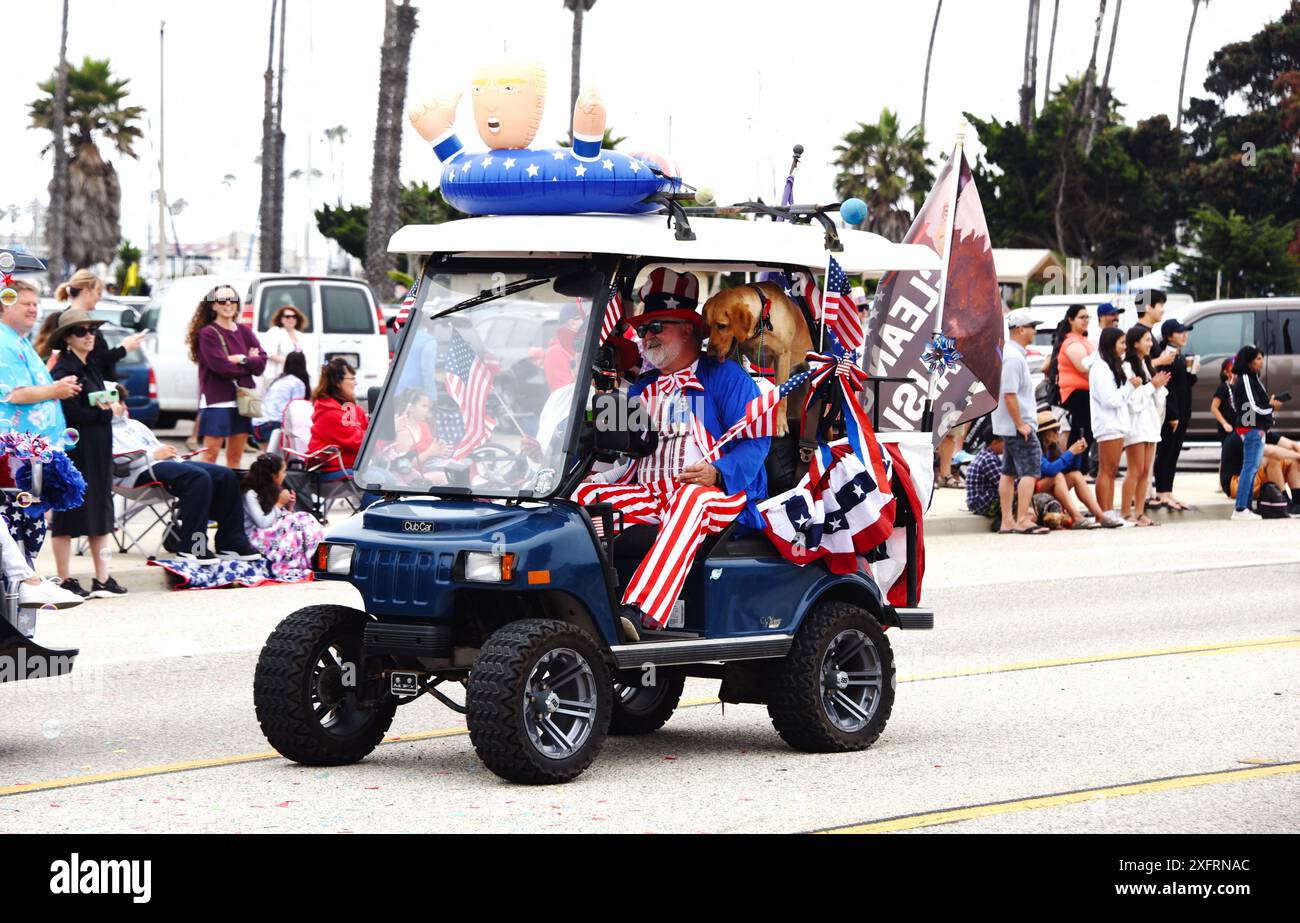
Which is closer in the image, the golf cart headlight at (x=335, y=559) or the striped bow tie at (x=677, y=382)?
the golf cart headlight at (x=335, y=559)

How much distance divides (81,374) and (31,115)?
5185 centimetres

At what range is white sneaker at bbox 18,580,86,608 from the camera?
8.19m

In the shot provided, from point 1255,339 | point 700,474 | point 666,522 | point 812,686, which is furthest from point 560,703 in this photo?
point 1255,339

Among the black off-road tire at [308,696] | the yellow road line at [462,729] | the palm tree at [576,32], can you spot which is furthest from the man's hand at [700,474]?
the palm tree at [576,32]

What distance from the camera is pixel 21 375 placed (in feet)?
29.3

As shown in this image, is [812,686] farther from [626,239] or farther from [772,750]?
[626,239]

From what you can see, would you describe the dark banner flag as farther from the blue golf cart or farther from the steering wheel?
the steering wheel

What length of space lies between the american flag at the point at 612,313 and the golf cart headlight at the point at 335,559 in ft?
4.18

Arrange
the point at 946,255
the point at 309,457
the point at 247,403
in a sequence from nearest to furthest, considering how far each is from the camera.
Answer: the point at 946,255
the point at 309,457
the point at 247,403

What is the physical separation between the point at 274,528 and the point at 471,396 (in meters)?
6.88

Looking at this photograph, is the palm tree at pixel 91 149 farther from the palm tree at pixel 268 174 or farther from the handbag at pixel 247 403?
the handbag at pixel 247 403

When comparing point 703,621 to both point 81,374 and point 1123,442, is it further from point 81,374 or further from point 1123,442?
point 1123,442

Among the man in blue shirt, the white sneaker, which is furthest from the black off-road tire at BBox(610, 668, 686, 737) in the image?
the man in blue shirt

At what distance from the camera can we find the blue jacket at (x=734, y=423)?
7773 millimetres
